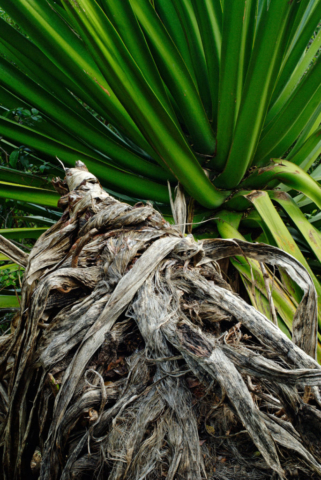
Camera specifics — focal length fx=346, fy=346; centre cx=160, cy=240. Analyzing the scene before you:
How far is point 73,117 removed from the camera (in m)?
1.33

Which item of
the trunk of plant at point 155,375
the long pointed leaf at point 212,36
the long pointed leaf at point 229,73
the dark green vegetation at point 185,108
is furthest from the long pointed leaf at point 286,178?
the trunk of plant at point 155,375

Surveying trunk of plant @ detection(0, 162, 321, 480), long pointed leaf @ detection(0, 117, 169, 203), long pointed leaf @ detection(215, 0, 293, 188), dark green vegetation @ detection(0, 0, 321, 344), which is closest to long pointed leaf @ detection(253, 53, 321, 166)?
dark green vegetation @ detection(0, 0, 321, 344)

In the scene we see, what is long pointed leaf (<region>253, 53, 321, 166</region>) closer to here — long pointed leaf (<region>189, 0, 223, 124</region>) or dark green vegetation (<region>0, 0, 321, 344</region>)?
dark green vegetation (<region>0, 0, 321, 344</region>)

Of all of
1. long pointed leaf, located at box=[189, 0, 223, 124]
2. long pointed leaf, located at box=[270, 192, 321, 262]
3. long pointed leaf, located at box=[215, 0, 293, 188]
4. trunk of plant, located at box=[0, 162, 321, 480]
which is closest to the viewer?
trunk of plant, located at box=[0, 162, 321, 480]

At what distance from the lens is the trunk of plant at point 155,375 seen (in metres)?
0.41

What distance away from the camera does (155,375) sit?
47 cm

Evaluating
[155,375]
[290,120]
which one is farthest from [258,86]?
[155,375]

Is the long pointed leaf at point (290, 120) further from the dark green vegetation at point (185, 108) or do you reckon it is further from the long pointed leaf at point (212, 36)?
the long pointed leaf at point (212, 36)

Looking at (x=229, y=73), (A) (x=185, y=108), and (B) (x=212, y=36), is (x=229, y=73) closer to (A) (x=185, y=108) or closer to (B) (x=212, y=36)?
(A) (x=185, y=108)

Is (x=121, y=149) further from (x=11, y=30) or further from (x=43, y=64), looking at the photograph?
(x=11, y=30)

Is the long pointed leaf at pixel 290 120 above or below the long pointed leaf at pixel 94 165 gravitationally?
above

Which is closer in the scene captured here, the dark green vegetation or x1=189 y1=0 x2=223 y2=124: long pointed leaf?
the dark green vegetation

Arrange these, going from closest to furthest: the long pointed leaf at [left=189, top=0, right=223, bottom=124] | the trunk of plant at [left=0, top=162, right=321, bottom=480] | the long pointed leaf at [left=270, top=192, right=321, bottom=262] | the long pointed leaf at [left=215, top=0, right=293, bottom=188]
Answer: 1. the trunk of plant at [left=0, top=162, right=321, bottom=480]
2. the long pointed leaf at [left=215, top=0, right=293, bottom=188]
3. the long pointed leaf at [left=270, top=192, right=321, bottom=262]
4. the long pointed leaf at [left=189, top=0, right=223, bottom=124]

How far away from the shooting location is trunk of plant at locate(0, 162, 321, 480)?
0.41 metres
